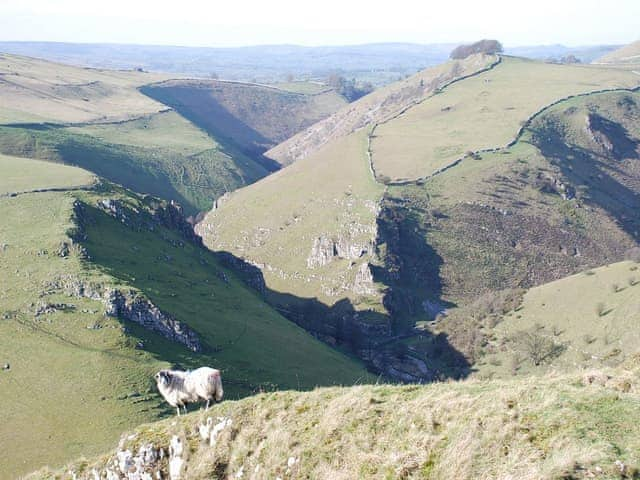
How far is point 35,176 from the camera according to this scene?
9569 cm

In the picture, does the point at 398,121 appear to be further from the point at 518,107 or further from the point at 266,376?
the point at 266,376

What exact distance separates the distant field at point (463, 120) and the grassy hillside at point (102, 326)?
63994 millimetres

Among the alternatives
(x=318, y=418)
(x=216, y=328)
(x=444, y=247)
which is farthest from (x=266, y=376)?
(x=444, y=247)

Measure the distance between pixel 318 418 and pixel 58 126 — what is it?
177 metres

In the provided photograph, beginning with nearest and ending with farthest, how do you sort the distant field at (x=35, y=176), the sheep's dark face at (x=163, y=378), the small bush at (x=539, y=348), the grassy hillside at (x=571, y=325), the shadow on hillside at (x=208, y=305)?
the sheep's dark face at (x=163, y=378) → the shadow on hillside at (x=208, y=305) → the grassy hillside at (x=571, y=325) → the small bush at (x=539, y=348) → the distant field at (x=35, y=176)

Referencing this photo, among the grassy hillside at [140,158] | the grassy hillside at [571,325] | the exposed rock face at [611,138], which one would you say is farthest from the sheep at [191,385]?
the exposed rock face at [611,138]

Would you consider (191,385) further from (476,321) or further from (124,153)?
(124,153)

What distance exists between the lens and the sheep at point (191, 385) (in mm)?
21594


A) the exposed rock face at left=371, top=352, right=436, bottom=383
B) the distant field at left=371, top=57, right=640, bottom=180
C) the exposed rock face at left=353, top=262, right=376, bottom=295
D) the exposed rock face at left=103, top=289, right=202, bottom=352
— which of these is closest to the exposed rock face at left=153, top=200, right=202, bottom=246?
the exposed rock face at left=353, top=262, right=376, bottom=295

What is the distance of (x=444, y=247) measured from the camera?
112438 mm

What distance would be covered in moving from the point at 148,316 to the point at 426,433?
145ft

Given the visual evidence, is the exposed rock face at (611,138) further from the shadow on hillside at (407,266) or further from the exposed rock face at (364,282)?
the exposed rock face at (364,282)

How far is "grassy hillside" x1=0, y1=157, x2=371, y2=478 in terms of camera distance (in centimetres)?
4141

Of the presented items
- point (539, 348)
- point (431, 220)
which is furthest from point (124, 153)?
point (539, 348)
